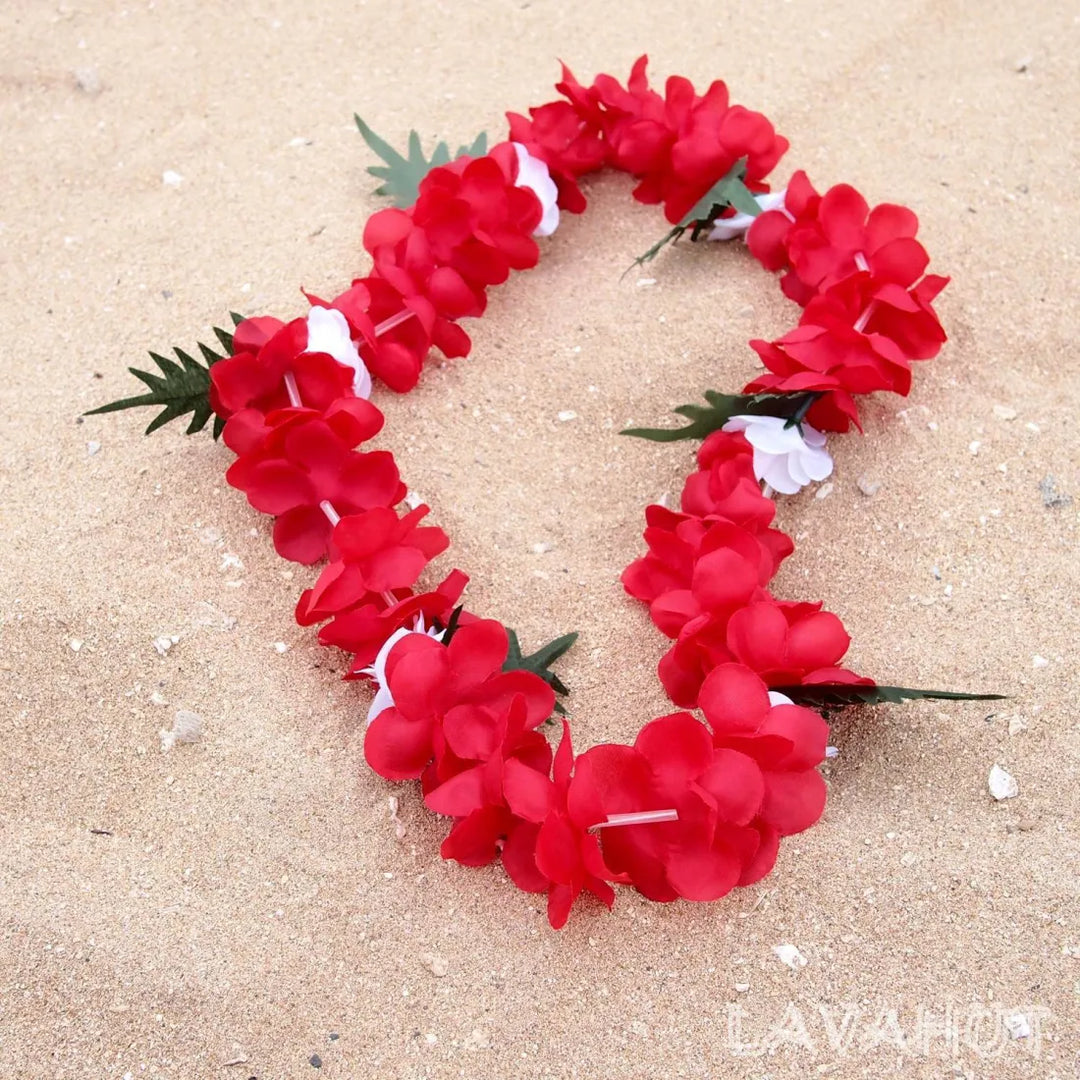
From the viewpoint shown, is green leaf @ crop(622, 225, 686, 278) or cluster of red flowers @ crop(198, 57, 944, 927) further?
green leaf @ crop(622, 225, 686, 278)

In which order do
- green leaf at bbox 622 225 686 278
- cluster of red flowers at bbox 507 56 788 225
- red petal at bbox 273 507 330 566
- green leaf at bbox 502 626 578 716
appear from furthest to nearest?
1. cluster of red flowers at bbox 507 56 788 225
2. green leaf at bbox 622 225 686 278
3. red petal at bbox 273 507 330 566
4. green leaf at bbox 502 626 578 716

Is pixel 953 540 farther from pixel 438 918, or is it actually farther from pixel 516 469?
pixel 438 918

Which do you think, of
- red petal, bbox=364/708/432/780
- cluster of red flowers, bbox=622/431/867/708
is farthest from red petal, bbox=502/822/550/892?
cluster of red flowers, bbox=622/431/867/708

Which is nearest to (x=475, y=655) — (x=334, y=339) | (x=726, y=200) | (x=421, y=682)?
(x=421, y=682)

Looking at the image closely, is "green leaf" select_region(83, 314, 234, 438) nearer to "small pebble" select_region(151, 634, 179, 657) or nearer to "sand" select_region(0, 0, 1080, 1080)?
"sand" select_region(0, 0, 1080, 1080)

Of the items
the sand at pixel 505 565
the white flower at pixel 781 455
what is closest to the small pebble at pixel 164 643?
the sand at pixel 505 565

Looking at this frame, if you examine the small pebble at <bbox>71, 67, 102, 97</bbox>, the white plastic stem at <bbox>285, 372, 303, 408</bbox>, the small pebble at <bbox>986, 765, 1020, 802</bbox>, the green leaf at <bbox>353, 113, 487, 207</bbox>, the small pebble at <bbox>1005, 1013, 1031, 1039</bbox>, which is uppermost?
the small pebble at <bbox>71, 67, 102, 97</bbox>
